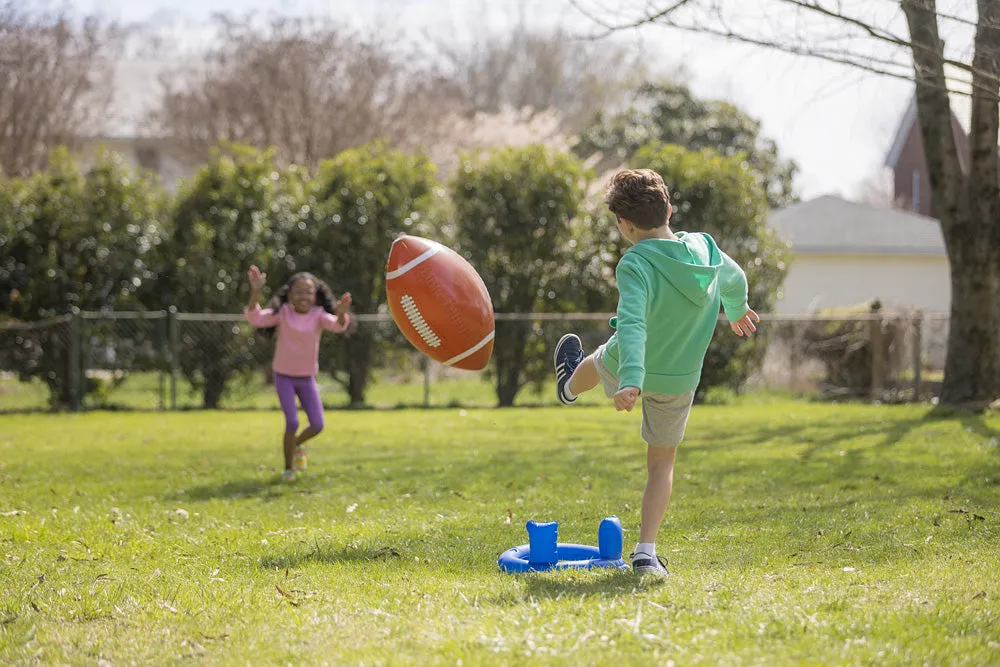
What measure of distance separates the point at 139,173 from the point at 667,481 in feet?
44.4

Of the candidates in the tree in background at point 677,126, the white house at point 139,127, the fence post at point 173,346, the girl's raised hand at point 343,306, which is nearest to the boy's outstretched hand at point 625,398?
the girl's raised hand at point 343,306

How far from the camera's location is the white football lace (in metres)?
5.96

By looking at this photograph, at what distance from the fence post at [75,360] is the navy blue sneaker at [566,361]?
37.0ft

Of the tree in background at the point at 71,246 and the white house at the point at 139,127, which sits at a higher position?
the white house at the point at 139,127

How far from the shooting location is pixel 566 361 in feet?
17.0

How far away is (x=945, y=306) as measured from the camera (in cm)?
2878

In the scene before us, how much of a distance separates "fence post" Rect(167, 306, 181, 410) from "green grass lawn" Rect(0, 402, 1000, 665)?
433 centimetres

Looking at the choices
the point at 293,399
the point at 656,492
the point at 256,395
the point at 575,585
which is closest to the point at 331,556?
the point at 575,585

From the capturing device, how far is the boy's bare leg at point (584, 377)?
5.00m

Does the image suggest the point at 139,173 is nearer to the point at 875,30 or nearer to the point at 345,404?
the point at 345,404

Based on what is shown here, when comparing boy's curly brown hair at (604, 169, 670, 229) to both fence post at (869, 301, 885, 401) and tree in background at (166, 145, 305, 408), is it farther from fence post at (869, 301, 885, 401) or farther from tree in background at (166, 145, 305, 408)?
fence post at (869, 301, 885, 401)

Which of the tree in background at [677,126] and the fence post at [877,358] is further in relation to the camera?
the tree in background at [677,126]

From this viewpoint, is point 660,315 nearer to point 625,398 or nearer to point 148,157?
point 625,398

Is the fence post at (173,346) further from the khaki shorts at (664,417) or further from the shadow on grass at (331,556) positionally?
the khaki shorts at (664,417)
